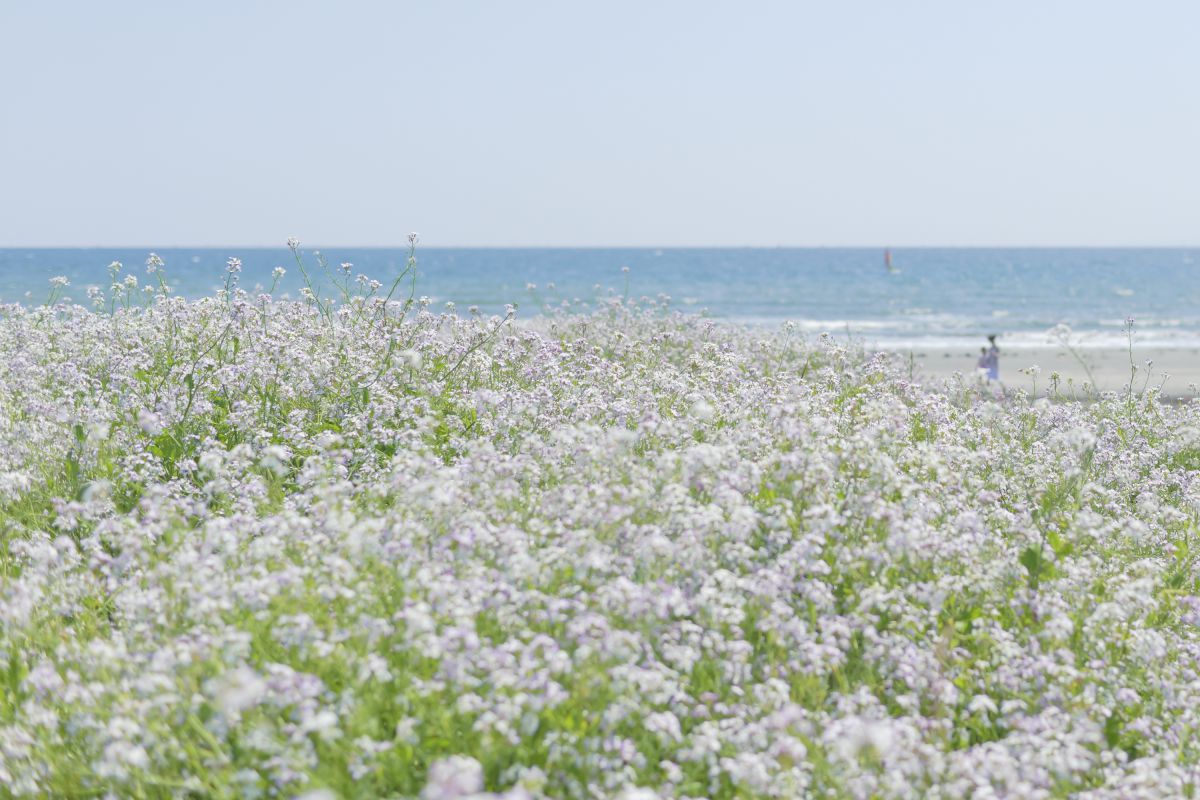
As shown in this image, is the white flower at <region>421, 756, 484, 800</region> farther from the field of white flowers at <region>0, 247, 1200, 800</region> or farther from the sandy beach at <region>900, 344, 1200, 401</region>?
the sandy beach at <region>900, 344, 1200, 401</region>

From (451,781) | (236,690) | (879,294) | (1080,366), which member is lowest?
(1080,366)

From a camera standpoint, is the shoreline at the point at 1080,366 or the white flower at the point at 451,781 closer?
the white flower at the point at 451,781

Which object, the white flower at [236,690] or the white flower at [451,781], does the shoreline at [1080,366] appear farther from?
the white flower at [451,781]

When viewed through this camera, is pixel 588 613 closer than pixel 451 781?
No

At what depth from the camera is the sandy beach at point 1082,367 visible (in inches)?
817

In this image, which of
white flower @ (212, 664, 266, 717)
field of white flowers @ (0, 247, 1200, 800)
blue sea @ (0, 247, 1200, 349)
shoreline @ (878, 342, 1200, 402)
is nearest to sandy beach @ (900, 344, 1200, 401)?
shoreline @ (878, 342, 1200, 402)

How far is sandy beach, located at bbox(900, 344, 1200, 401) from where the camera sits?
68.1 feet

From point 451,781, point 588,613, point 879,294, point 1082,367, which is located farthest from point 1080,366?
point 879,294

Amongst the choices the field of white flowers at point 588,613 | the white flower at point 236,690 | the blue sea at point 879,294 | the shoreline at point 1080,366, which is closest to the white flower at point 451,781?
the field of white flowers at point 588,613

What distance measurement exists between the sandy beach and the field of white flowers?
46.0 feet

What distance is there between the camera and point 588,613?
430 centimetres

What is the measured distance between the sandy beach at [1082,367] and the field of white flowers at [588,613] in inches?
552

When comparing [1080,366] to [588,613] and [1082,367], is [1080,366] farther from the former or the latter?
[588,613]

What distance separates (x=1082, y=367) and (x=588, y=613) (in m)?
23.0
